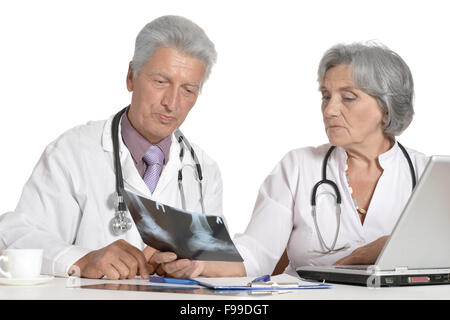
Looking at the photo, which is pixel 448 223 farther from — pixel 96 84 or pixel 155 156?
pixel 96 84

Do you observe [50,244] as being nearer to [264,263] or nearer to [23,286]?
[23,286]

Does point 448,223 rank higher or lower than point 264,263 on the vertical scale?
higher

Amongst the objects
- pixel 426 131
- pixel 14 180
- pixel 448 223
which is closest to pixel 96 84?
pixel 14 180

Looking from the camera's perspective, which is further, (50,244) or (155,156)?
(155,156)

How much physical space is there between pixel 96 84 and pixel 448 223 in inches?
112

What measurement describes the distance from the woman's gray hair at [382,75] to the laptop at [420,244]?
2.97 feet

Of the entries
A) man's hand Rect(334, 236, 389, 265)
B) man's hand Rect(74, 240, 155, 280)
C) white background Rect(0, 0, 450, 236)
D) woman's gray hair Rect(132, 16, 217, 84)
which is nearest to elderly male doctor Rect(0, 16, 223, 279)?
woman's gray hair Rect(132, 16, 217, 84)

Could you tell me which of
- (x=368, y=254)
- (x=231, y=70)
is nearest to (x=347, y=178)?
(x=368, y=254)

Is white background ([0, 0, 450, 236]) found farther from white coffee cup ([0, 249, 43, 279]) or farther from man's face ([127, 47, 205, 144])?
white coffee cup ([0, 249, 43, 279])

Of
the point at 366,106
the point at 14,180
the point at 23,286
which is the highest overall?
the point at 366,106

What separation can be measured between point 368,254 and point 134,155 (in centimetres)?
90
